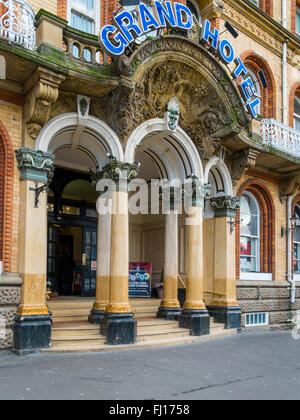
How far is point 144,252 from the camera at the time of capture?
675 inches

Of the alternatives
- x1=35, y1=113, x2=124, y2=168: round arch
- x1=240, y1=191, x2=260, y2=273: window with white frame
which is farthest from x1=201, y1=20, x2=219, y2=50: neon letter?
x1=240, y1=191, x2=260, y2=273: window with white frame

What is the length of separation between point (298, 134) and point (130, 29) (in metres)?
8.47

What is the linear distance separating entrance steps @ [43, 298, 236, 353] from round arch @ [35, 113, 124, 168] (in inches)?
150

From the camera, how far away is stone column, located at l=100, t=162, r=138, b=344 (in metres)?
10.3

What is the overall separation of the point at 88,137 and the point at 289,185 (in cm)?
854

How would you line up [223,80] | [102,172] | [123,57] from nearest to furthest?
[123,57]
[102,172]
[223,80]

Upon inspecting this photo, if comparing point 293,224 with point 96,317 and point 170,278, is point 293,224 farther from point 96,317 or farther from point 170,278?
point 96,317

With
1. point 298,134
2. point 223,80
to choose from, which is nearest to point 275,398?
point 223,80

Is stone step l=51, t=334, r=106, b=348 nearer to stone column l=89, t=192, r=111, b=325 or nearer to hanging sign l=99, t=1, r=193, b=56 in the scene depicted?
stone column l=89, t=192, r=111, b=325

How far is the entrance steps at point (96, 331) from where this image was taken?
9.77 metres

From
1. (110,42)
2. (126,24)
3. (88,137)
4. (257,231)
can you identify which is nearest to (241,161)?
(257,231)

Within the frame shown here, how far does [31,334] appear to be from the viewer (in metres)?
9.21

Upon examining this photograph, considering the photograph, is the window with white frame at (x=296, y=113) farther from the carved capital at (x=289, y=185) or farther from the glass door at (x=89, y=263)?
the glass door at (x=89, y=263)
